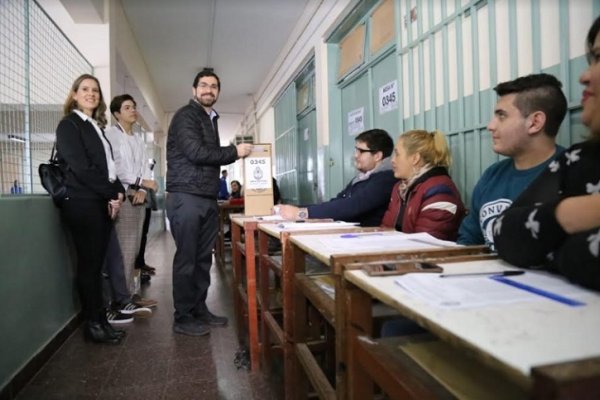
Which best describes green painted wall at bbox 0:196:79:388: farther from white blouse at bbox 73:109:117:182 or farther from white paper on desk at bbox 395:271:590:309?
white paper on desk at bbox 395:271:590:309

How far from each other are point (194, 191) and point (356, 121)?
5.29 feet

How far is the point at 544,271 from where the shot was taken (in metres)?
0.68

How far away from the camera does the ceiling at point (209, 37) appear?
3893 mm

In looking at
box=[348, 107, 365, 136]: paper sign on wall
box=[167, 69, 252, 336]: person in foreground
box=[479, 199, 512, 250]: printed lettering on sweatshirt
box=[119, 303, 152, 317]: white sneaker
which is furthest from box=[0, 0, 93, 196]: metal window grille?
box=[348, 107, 365, 136]: paper sign on wall

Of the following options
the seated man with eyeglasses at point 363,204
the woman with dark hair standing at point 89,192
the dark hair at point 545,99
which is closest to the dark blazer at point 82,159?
the woman with dark hair standing at point 89,192

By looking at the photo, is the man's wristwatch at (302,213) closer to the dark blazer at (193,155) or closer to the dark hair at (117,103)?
the dark blazer at (193,155)

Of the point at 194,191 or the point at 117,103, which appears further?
the point at 117,103

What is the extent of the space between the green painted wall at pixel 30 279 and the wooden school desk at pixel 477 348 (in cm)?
149

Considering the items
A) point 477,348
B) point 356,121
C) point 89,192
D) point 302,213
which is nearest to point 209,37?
point 356,121

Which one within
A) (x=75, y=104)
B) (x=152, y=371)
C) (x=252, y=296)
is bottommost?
(x=152, y=371)

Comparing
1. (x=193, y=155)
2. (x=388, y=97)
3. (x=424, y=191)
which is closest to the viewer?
(x=424, y=191)

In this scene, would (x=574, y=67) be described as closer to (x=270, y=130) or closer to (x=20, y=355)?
(x=20, y=355)

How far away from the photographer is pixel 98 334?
78.7 inches

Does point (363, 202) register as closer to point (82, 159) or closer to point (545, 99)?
point (545, 99)
